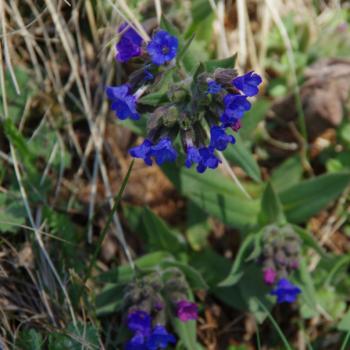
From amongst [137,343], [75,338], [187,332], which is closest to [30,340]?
[75,338]

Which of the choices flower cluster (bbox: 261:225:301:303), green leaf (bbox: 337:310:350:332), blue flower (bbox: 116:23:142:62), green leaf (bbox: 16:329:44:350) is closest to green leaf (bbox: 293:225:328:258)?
flower cluster (bbox: 261:225:301:303)

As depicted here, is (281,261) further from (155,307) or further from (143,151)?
(143,151)

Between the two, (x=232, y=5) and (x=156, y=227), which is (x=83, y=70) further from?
(x=232, y=5)

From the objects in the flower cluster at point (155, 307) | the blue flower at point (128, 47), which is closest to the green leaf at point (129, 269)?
the flower cluster at point (155, 307)

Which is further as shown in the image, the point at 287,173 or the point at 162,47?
the point at 287,173

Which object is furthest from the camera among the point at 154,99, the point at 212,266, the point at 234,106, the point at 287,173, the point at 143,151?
the point at 287,173

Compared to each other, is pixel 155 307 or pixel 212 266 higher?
pixel 212 266

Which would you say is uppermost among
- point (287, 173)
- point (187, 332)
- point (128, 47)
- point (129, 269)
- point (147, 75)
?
point (128, 47)
